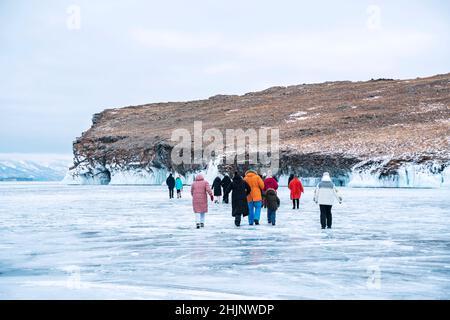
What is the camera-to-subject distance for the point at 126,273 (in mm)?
10133

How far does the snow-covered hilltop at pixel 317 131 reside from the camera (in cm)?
7219

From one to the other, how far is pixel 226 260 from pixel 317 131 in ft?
292

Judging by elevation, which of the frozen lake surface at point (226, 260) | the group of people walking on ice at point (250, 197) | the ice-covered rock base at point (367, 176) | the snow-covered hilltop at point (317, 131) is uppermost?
the snow-covered hilltop at point (317, 131)

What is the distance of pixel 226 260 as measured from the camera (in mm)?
11578

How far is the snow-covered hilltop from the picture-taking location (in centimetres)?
7219

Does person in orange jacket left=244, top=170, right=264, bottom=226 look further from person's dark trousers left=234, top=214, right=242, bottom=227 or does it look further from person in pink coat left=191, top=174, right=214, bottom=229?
person in pink coat left=191, top=174, right=214, bottom=229

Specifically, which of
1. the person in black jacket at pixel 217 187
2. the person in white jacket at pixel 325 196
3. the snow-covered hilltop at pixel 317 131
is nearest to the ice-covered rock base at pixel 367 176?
the snow-covered hilltop at pixel 317 131

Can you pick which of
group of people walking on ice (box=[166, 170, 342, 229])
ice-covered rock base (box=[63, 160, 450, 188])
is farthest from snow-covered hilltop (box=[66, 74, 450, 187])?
group of people walking on ice (box=[166, 170, 342, 229])

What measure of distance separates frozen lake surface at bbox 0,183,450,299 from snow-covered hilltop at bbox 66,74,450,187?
1932 inches

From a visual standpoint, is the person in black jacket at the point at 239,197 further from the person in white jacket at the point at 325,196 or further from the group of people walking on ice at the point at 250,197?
the person in white jacket at the point at 325,196

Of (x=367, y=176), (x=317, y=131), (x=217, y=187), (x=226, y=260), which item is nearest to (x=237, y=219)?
(x=226, y=260)

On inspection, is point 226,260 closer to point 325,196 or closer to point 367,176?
point 325,196

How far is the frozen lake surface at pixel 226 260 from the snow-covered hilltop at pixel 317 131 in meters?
49.1

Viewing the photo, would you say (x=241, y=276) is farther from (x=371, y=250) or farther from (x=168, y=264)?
(x=371, y=250)
